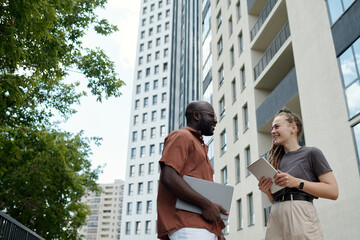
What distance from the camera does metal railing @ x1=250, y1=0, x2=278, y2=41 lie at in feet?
66.5

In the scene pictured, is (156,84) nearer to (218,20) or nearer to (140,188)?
(140,188)

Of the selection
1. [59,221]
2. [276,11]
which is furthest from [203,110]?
[276,11]

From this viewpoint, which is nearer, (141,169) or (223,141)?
(223,141)

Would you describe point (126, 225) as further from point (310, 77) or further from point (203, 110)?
point (203, 110)

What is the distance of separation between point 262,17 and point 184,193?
20773 millimetres

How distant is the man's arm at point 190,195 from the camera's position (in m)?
2.47

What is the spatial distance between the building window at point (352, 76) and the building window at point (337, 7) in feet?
4.97

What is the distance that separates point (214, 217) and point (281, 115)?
4.80ft

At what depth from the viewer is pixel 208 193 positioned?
8.54ft

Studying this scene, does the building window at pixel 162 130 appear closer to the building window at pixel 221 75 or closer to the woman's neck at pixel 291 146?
the building window at pixel 221 75

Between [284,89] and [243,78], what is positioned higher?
[243,78]

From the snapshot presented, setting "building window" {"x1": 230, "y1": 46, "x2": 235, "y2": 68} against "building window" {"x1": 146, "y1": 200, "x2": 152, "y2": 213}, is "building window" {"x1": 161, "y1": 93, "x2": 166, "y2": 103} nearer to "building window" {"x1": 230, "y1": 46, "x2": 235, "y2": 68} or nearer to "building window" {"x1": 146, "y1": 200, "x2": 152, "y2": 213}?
"building window" {"x1": 146, "y1": 200, "x2": 152, "y2": 213}

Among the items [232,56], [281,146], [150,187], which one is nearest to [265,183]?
[281,146]

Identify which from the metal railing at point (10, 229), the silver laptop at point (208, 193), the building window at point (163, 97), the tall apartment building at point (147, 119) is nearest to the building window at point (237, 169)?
the metal railing at point (10, 229)
